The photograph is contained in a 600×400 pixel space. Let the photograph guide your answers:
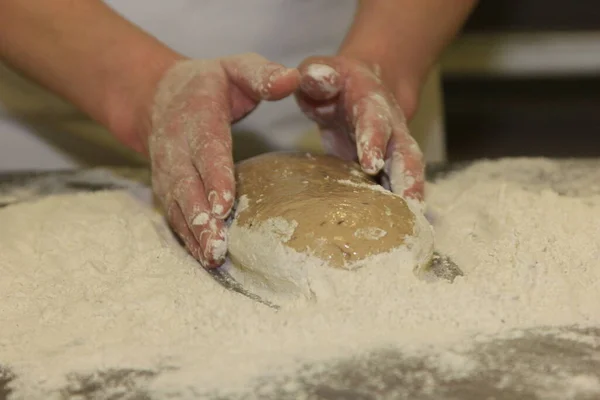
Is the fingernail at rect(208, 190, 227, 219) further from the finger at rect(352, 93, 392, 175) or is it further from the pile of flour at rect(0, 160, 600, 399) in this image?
the finger at rect(352, 93, 392, 175)

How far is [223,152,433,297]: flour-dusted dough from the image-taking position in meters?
0.83

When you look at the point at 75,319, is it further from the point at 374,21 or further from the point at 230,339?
the point at 374,21

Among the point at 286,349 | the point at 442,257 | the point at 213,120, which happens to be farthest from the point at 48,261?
the point at 442,257

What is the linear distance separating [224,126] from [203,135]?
4 cm

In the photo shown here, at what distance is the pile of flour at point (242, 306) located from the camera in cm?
73

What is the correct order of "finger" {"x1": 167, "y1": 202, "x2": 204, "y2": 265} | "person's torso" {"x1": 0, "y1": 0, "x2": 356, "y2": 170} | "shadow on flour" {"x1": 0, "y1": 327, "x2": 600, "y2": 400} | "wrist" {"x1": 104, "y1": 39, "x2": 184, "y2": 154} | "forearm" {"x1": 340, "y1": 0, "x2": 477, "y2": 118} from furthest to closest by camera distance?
"person's torso" {"x1": 0, "y1": 0, "x2": 356, "y2": 170}, "forearm" {"x1": 340, "y1": 0, "x2": 477, "y2": 118}, "wrist" {"x1": 104, "y1": 39, "x2": 184, "y2": 154}, "finger" {"x1": 167, "y1": 202, "x2": 204, "y2": 265}, "shadow on flour" {"x1": 0, "y1": 327, "x2": 600, "y2": 400}

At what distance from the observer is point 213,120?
978 millimetres

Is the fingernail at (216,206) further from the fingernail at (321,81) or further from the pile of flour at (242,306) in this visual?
the fingernail at (321,81)

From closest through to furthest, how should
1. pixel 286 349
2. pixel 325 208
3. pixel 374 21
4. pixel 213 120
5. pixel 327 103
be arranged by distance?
A: pixel 286 349
pixel 325 208
pixel 213 120
pixel 327 103
pixel 374 21

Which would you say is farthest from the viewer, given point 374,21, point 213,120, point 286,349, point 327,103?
point 374,21

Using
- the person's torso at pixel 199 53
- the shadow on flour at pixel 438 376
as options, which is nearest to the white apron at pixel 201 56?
the person's torso at pixel 199 53

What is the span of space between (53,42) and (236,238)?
1.75 feet

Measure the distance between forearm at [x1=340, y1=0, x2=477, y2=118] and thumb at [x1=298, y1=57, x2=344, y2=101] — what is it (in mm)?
123

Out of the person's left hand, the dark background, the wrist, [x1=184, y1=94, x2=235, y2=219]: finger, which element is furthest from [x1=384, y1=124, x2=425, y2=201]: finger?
the dark background
